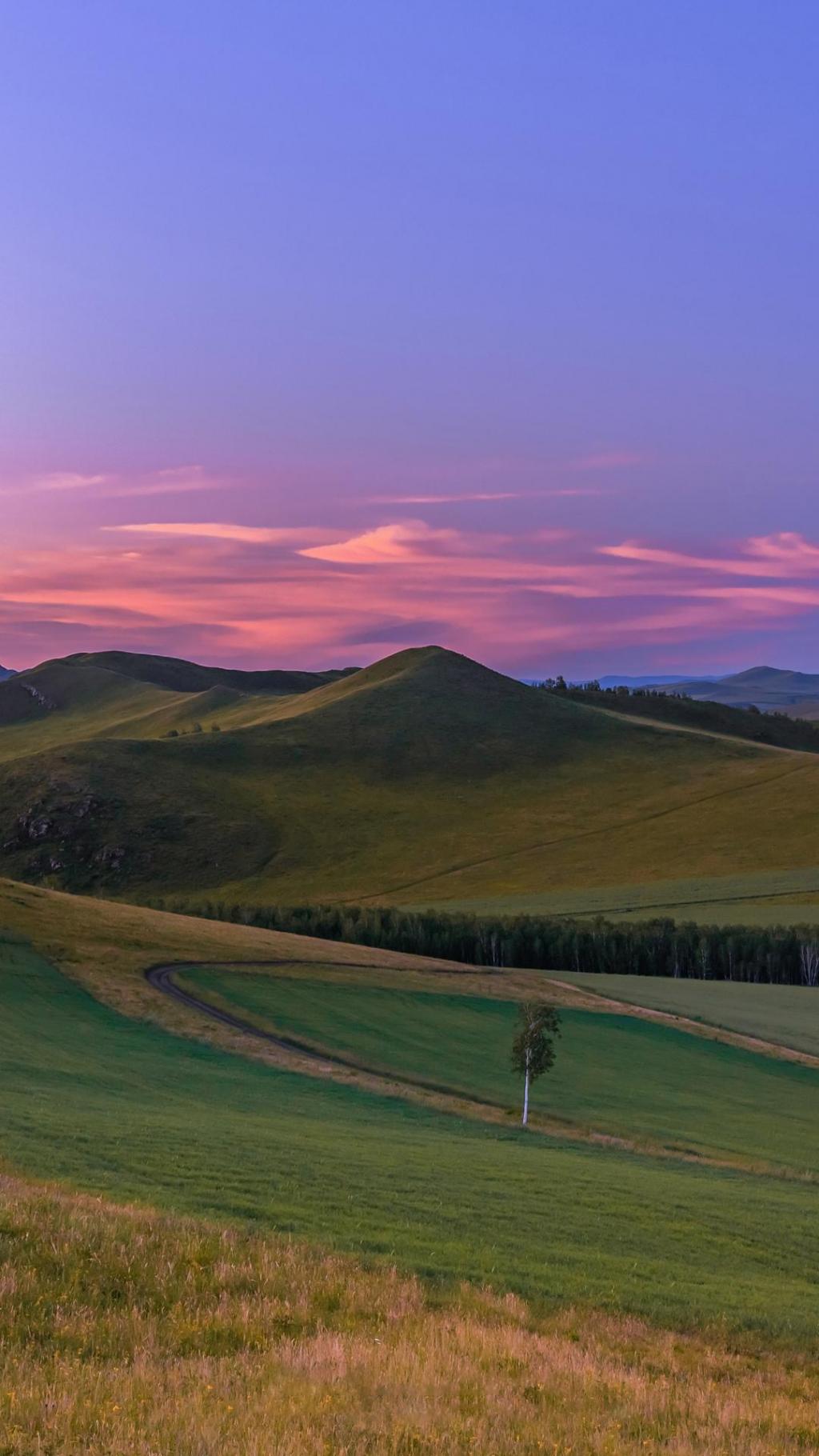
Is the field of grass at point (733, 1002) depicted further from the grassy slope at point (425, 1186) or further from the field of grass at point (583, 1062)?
the grassy slope at point (425, 1186)

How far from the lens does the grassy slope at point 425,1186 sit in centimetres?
1889

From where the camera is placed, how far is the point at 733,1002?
3378 inches

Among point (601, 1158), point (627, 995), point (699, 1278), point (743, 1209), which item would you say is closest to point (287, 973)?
point (627, 995)

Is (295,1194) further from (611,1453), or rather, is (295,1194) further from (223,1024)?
(223,1024)

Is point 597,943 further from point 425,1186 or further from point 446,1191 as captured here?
point 446,1191

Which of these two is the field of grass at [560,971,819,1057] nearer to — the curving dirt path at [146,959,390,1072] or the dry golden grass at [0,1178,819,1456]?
the curving dirt path at [146,959,390,1072]

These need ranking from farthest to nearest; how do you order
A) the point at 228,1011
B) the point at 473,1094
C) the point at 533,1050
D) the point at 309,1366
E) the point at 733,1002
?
the point at 733,1002, the point at 228,1011, the point at 473,1094, the point at 533,1050, the point at 309,1366

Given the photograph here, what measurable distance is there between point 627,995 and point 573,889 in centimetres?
8571

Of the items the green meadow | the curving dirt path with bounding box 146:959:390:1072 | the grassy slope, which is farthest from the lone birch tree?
the green meadow

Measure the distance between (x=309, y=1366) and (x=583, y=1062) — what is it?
176 feet

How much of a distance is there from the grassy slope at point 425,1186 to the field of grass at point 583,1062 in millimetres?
9329

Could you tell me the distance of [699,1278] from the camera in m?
20.2

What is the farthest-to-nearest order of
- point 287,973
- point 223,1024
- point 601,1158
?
point 287,973
point 223,1024
point 601,1158

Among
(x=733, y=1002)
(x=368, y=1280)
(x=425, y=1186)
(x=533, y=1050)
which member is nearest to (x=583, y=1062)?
(x=533, y=1050)
